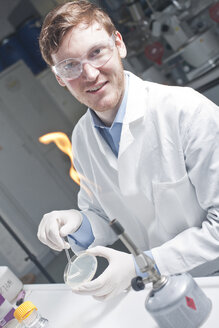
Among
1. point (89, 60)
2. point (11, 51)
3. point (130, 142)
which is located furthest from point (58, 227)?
point (11, 51)

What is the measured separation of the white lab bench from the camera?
3.73 ft

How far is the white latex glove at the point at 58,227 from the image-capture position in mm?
1369

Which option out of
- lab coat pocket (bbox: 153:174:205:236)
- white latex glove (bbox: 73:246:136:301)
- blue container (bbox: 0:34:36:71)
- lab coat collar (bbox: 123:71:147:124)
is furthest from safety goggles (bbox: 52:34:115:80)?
blue container (bbox: 0:34:36:71)

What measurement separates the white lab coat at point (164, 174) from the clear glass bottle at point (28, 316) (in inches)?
16.9

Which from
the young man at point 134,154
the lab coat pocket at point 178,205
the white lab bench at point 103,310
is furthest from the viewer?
the lab coat pocket at point 178,205

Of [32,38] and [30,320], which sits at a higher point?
[32,38]

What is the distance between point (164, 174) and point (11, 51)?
3.82 metres

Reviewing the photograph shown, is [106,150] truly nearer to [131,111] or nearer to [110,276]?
[131,111]

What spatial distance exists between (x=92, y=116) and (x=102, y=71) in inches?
10.7

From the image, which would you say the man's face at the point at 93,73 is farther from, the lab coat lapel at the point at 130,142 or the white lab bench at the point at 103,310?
the white lab bench at the point at 103,310

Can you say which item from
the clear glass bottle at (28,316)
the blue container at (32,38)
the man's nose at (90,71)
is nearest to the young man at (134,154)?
the man's nose at (90,71)

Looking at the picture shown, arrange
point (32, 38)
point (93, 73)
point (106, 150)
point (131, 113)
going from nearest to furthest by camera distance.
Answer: point (93, 73), point (131, 113), point (106, 150), point (32, 38)

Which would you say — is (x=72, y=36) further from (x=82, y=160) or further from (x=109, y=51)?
(x=82, y=160)

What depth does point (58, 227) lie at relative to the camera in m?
1.44
